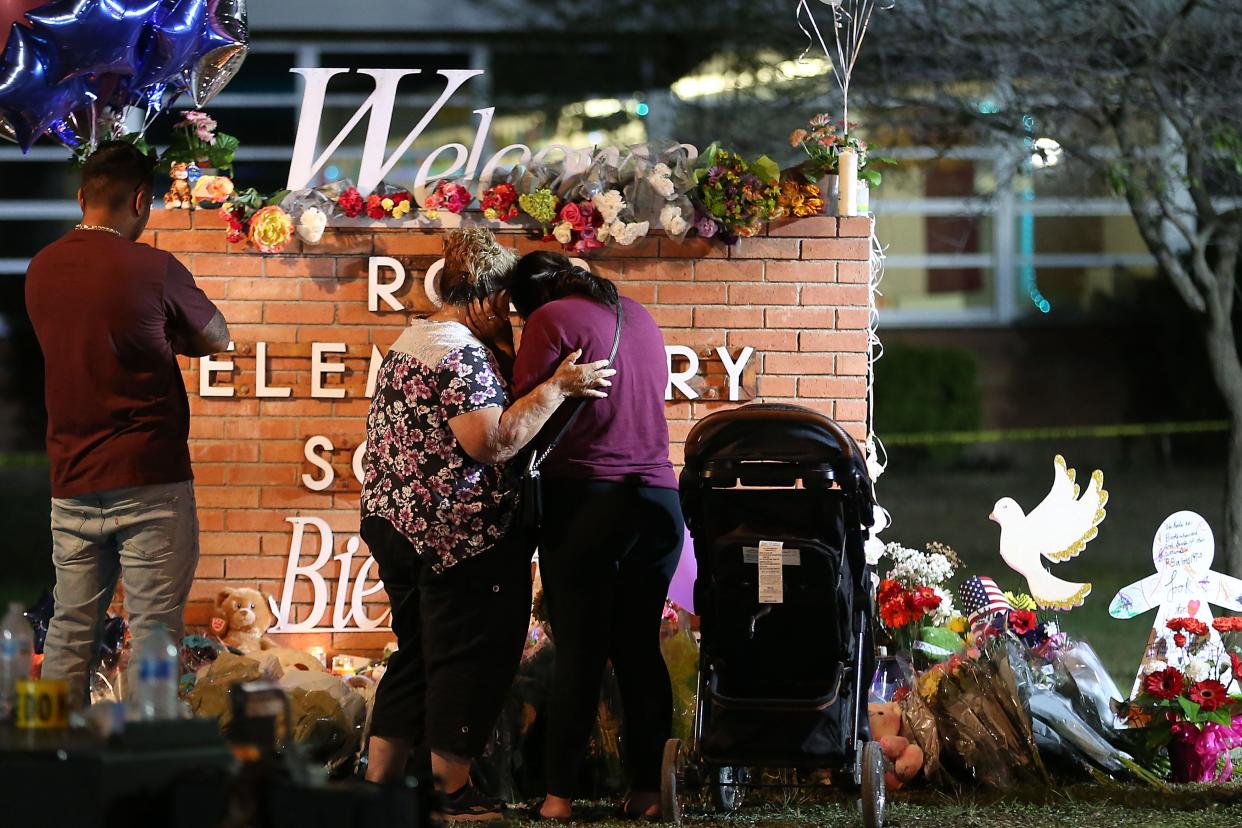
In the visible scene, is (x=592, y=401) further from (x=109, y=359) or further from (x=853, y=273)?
(x=853, y=273)

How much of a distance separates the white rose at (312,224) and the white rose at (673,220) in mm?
1263

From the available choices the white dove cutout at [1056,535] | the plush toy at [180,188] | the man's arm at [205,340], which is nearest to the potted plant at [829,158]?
the white dove cutout at [1056,535]

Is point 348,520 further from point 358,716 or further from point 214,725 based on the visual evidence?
point 214,725

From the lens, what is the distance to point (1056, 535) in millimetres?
5902

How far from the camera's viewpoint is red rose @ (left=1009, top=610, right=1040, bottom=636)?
17.9 ft

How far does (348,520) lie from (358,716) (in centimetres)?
125

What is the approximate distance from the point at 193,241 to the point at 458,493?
2.22 m

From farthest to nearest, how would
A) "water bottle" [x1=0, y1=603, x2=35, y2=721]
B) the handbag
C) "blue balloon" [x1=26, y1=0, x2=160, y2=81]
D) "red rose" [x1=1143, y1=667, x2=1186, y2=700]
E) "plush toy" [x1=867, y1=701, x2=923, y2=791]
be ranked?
"red rose" [x1=1143, y1=667, x2=1186, y2=700], "blue balloon" [x1=26, y1=0, x2=160, y2=81], "plush toy" [x1=867, y1=701, x2=923, y2=791], the handbag, "water bottle" [x1=0, y1=603, x2=35, y2=721]

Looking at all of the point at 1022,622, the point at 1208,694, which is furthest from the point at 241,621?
the point at 1208,694

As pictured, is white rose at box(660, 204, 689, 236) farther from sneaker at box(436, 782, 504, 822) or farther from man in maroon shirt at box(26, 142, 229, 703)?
sneaker at box(436, 782, 504, 822)

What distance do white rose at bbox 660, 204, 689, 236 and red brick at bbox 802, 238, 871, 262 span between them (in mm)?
498

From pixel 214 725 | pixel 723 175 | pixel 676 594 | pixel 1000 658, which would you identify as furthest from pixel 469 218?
pixel 214 725

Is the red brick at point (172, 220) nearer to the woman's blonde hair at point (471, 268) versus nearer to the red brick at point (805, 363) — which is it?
the woman's blonde hair at point (471, 268)

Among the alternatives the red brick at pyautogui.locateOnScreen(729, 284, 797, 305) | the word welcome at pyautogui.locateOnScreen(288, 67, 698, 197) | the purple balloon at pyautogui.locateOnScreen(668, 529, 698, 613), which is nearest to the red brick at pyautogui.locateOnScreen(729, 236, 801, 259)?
the red brick at pyautogui.locateOnScreen(729, 284, 797, 305)
